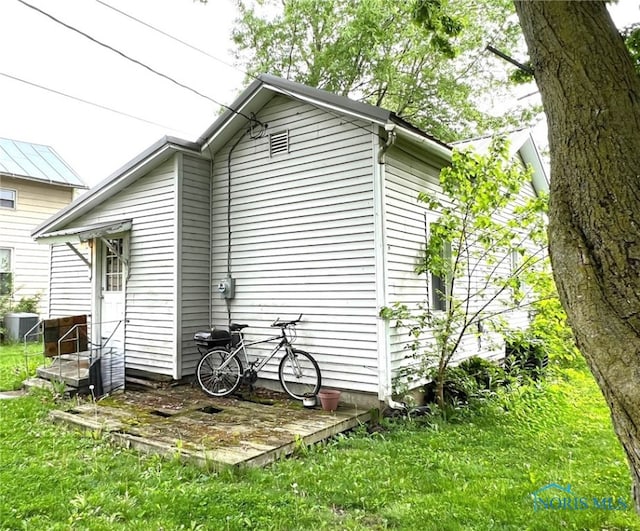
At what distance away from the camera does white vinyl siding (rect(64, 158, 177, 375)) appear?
738 centimetres

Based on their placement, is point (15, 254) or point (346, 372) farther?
point (15, 254)

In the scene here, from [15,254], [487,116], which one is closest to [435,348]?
[487,116]

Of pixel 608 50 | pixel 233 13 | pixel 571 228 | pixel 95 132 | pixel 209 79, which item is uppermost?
pixel 233 13

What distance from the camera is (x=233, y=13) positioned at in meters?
14.7

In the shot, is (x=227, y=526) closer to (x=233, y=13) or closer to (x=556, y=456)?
(x=556, y=456)

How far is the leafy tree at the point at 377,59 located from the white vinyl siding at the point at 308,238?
8.17 metres

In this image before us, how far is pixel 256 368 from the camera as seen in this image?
6.80 meters

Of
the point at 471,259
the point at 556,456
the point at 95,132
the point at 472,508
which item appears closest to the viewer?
the point at 472,508

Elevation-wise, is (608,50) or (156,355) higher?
(608,50)

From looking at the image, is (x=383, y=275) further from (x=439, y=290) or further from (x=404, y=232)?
(x=439, y=290)

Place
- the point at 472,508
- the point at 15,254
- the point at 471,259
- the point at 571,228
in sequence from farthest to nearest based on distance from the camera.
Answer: the point at 15,254, the point at 471,259, the point at 472,508, the point at 571,228

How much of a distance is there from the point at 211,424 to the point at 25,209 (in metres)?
12.4

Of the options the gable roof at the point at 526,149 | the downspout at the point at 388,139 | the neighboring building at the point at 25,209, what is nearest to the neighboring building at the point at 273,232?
the downspout at the point at 388,139

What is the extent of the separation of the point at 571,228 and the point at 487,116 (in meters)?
14.7
